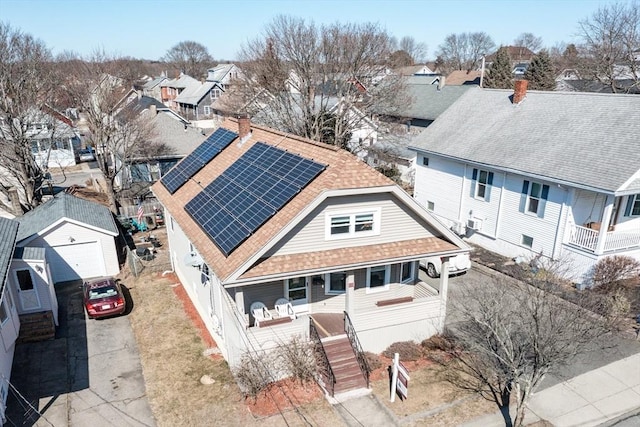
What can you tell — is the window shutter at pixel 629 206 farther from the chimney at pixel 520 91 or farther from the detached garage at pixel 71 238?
the detached garage at pixel 71 238

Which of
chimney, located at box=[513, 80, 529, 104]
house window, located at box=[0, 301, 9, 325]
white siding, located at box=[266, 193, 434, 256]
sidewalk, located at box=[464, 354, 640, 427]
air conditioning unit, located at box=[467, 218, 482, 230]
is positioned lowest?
sidewalk, located at box=[464, 354, 640, 427]

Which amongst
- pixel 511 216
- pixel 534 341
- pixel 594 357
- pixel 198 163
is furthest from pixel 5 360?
pixel 511 216

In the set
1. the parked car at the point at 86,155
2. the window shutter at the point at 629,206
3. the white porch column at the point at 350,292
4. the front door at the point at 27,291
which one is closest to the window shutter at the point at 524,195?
the window shutter at the point at 629,206

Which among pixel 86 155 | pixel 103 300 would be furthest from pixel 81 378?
pixel 86 155

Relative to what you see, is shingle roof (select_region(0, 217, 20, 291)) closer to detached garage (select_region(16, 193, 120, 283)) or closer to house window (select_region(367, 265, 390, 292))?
detached garage (select_region(16, 193, 120, 283))

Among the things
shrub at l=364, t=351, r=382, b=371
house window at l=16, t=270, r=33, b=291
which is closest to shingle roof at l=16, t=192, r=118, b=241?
house window at l=16, t=270, r=33, b=291

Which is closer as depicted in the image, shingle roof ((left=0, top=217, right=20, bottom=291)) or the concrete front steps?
the concrete front steps
